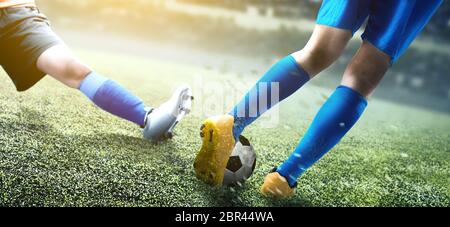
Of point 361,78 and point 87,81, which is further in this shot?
point 87,81

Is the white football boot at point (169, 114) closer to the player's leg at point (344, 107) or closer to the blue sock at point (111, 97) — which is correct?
the blue sock at point (111, 97)

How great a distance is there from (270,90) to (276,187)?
21 cm

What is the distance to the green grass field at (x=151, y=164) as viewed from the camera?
83cm

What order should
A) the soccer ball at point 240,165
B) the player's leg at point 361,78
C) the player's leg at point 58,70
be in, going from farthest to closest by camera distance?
the player's leg at point 58,70, the soccer ball at point 240,165, the player's leg at point 361,78

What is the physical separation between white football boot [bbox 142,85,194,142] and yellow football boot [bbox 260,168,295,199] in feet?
1.03

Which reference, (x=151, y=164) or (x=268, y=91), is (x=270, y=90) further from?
(x=151, y=164)

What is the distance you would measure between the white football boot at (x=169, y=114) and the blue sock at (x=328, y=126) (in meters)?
0.34

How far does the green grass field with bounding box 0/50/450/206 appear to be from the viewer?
0.83 m

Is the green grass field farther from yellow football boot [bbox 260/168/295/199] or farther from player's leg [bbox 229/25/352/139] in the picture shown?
player's leg [bbox 229/25/352/139]

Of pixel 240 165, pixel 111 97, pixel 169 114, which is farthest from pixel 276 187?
pixel 111 97

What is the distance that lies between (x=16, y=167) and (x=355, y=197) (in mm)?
757

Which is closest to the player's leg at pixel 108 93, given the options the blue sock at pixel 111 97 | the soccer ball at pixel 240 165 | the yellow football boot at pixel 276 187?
the blue sock at pixel 111 97

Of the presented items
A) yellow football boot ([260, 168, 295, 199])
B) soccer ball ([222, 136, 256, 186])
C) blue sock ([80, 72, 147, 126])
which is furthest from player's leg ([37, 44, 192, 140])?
yellow football boot ([260, 168, 295, 199])

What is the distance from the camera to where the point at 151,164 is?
39.1 inches
